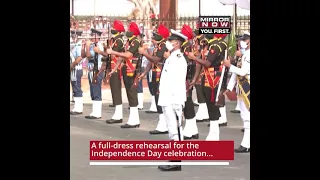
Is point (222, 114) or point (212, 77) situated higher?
point (212, 77)

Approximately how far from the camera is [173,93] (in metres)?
9.32

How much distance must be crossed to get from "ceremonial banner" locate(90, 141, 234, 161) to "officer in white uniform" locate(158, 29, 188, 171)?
128 mm

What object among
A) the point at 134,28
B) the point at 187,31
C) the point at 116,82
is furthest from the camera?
the point at 116,82

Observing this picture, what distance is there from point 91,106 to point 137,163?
109cm

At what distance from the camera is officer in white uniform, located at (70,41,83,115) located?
9.60 m

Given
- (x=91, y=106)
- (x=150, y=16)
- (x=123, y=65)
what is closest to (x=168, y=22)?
(x=150, y=16)

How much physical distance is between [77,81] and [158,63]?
109 centimetres

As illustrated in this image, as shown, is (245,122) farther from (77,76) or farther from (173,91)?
(77,76)

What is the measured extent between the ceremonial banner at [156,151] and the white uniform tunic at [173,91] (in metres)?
0.16

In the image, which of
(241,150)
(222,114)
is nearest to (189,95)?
(222,114)

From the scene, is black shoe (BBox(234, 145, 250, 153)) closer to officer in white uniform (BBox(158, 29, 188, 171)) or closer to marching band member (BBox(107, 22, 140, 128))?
officer in white uniform (BBox(158, 29, 188, 171))

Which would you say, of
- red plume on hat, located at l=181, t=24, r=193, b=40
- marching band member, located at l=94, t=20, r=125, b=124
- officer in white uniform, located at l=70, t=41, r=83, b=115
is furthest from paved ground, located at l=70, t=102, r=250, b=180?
red plume on hat, located at l=181, t=24, r=193, b=40

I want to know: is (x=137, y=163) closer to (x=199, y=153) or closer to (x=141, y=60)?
(x=199, y=153)

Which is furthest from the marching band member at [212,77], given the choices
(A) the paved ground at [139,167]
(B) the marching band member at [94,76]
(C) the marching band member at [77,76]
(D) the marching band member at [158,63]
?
(C) the marching band member at [77,76]
